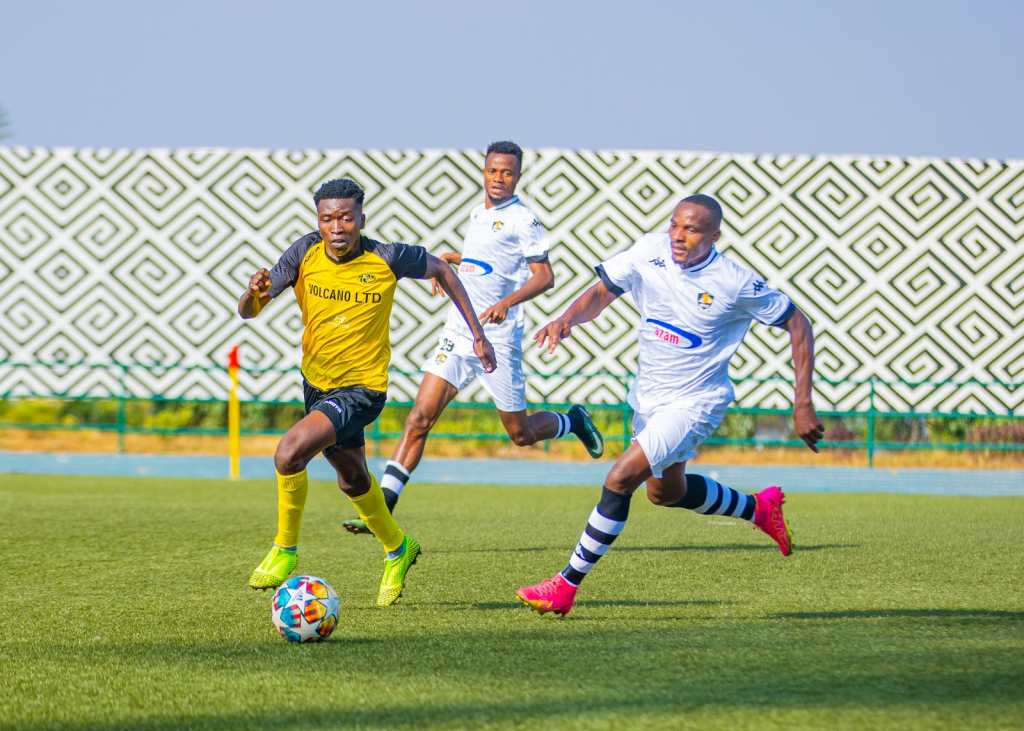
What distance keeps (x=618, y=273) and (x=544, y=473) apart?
866cm

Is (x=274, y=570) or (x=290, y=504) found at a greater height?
(x=290, y=504)

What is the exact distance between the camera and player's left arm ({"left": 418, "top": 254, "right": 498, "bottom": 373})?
5504 mm

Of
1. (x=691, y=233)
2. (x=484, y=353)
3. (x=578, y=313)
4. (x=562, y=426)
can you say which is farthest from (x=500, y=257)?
(x=691, y=233)

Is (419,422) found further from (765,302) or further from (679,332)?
(765,302)

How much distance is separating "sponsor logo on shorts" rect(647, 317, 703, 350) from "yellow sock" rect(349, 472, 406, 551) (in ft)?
4.97

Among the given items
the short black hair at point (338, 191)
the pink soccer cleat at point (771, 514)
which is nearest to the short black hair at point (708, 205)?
the short black hair at point (338, 191)

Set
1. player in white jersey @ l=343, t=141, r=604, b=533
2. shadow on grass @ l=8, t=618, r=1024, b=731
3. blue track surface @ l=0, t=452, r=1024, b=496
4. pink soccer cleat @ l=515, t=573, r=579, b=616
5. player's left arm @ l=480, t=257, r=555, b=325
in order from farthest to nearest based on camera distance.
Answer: blue track surface @ l=0, t=452, r=1024, b=496 < player in white jersey @ l=343, t=141, r=604, b=533 < player's left arm @ l=480, t=257, r=555, b=325 < pink soccer cleat @ l=515, t=573, r=579, b=616 < shadow on grass @ l=8, t=618, r=1024, b=731

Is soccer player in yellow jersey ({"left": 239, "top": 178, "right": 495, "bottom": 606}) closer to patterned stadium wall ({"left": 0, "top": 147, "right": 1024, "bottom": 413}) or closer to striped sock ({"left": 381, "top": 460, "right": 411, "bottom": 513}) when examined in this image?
striped sock ({"left": 381, "top": 460, "right": 411, "bottom": 513})

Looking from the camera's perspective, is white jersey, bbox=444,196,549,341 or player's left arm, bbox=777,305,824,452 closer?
player's left arm, bbox=777,305,824,452

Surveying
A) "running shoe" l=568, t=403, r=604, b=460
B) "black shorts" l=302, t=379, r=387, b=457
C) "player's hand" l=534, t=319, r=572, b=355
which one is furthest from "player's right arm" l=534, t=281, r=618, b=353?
"running shoe" l=568, t=403, r=604, b=460

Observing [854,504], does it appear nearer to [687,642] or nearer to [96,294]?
[687,642]

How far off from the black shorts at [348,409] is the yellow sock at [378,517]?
0.25 meters

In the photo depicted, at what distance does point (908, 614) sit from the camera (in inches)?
193

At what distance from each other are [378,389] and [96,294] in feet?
39.8
